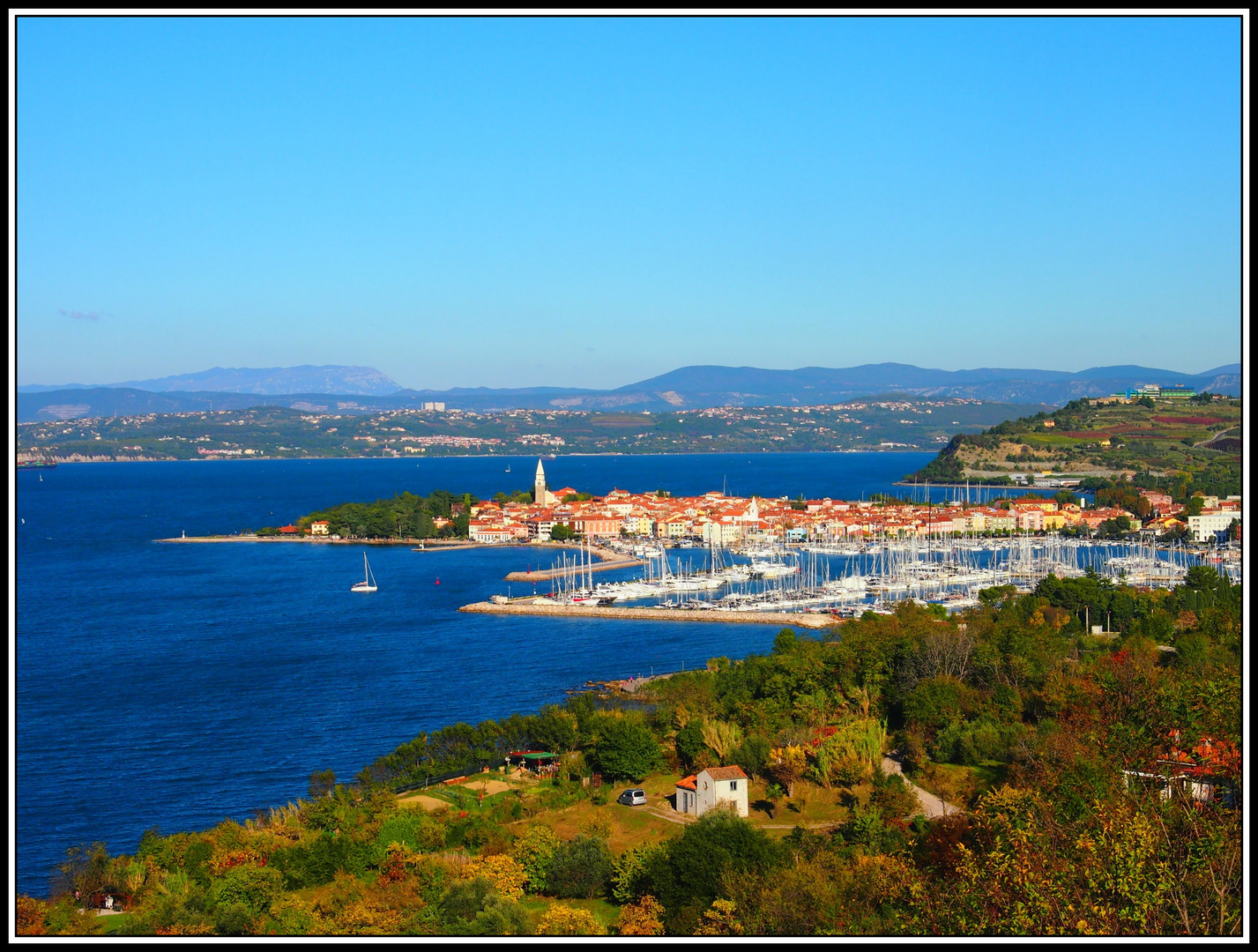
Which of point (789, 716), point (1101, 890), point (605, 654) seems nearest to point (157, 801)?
point (789, 716)

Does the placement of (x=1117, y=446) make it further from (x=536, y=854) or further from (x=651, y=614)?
(x=536, y=854)

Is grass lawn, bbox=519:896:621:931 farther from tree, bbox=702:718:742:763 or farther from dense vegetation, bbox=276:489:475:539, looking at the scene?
dense vegetation, bbox=276:489:475:539

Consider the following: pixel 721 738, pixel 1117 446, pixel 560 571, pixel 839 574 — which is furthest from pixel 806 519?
pixel 721 738

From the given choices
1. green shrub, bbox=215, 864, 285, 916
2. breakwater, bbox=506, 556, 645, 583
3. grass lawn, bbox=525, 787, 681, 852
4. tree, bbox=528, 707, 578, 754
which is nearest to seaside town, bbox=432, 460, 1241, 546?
breakwater, bbox=506, 556, 645, 583

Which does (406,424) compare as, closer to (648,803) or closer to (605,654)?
(605,654)

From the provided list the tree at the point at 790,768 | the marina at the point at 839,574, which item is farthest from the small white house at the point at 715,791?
the marina at the point at 839,574

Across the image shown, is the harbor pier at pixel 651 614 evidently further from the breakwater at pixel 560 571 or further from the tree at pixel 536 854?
the tree at pixel 536 854

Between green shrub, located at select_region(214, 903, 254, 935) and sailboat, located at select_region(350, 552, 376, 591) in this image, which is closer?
green shrub, located at select_region(214, 903, 254, 935)
